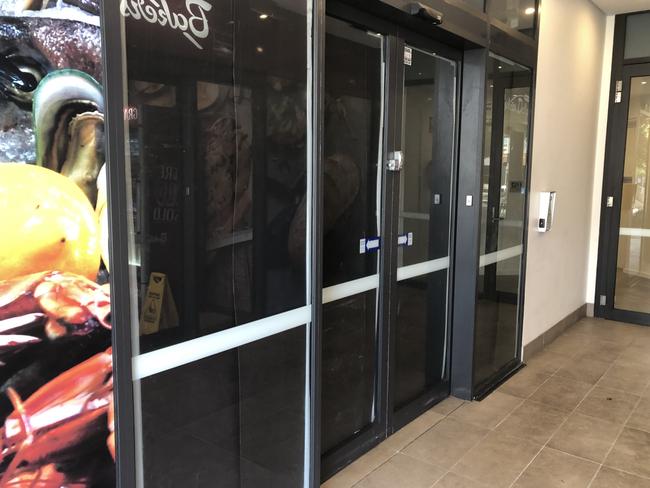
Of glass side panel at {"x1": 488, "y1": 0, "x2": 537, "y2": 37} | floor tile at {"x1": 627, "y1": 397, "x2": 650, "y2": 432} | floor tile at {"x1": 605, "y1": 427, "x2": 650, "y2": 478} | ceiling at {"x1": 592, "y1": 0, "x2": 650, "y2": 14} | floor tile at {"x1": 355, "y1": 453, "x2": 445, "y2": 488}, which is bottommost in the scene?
floor tile at {"x1": 605, "y1": 427, "x2": 650, "y2": 478}

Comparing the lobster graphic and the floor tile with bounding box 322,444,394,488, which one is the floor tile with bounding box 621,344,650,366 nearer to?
the floor tile with bounding box 322,444,394,488

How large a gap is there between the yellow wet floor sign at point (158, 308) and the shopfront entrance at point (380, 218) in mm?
949

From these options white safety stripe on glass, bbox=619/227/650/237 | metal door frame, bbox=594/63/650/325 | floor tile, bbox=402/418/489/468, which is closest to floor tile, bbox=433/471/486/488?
floor tile, bbox=402/418/489/468

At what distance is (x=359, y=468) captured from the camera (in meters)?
2.75

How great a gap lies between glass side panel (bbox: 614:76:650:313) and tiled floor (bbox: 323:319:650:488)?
148cm

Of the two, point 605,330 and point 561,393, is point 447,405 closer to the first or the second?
point 561,393

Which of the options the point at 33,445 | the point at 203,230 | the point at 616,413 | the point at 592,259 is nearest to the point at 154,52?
the point at 203,230

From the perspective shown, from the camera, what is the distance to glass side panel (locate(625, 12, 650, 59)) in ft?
17.2

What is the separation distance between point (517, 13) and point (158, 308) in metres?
3.20

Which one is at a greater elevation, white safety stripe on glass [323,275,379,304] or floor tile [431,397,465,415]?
white safety stripe on glass [323,275,379,304]

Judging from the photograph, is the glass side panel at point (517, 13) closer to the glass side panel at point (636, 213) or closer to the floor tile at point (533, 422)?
the glass side panel at point (636, 213)

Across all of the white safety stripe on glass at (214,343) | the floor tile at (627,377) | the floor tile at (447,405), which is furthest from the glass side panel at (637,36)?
the white safety stripe on glass at (214,343)

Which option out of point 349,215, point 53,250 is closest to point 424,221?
point 349,215

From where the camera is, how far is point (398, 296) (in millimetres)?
3062
